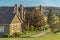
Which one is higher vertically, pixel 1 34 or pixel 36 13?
pixel 36 13

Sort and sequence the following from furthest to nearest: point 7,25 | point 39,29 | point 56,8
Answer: point 56,8, point 39,29, point 7,25

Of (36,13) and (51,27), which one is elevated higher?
(36,13)

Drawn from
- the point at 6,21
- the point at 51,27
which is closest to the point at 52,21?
the point at 51,27

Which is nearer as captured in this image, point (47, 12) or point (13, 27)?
point (13, 27)

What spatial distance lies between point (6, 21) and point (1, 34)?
2.84m

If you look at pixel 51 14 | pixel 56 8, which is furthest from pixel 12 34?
pixel 56 8

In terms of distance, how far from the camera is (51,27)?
188ft

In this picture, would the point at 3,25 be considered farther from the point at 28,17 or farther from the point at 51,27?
the point at 51,27

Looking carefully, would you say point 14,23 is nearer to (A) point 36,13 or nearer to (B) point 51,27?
(A) point 36,13

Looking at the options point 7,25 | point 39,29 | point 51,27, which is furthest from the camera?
point 51,27

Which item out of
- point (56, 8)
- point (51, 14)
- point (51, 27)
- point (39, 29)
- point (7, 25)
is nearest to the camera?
point (7, 25)

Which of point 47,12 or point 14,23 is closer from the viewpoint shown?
point 14,23

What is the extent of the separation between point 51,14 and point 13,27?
24.7 metres

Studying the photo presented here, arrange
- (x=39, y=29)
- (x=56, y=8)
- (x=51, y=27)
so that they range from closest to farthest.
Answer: (x=39, y=29) → (x=51, y=27) → (x=56, y=8)
